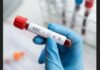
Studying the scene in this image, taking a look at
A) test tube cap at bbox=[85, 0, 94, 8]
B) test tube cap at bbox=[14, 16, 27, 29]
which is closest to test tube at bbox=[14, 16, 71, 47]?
test tube cap at bbox=[14, 16, 27, 29]

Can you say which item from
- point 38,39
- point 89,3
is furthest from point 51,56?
point 89,3

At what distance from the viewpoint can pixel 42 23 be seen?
2.98ft

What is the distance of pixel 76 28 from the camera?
0.85m

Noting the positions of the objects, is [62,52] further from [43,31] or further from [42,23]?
[42,23]

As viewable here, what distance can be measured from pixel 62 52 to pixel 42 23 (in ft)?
0.85

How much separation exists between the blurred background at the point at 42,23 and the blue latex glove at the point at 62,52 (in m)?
0.13

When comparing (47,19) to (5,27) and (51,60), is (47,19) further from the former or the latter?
(51,60)

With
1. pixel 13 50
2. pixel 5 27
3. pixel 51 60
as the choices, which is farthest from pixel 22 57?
pixel 51 60

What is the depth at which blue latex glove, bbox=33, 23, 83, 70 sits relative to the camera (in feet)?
1.89

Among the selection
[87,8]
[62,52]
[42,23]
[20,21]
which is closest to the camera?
[20,21]

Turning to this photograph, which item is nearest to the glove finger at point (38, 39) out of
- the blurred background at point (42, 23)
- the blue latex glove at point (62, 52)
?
the blue latex glove at point (62, 52)

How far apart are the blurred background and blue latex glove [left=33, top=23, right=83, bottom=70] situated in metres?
0.13

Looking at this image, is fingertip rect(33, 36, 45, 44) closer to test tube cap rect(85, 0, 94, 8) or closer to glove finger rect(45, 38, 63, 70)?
glove finger rect(45, 38, 63, 70)

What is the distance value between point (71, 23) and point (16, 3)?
216mm
